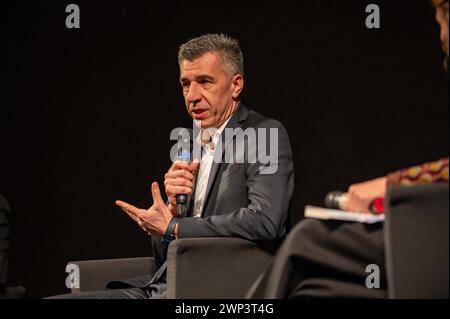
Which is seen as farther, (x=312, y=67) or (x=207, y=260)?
(x=312, y=67)

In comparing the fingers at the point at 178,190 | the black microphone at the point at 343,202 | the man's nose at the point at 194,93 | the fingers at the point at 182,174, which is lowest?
the black microphone at the point at 343,202

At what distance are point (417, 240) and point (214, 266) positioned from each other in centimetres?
82

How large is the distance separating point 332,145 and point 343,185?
190 millimetres

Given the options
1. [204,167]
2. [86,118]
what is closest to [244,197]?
[204,167]

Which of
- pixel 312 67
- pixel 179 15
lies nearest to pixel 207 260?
pixel 312 67

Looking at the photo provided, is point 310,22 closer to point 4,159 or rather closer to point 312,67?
point 312,67

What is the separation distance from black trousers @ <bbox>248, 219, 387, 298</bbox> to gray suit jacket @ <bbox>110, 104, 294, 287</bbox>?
580 mm

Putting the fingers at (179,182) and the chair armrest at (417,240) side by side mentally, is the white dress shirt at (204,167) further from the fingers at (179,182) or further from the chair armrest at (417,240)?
the chair armrest at (417,240)

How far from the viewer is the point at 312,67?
9.96ft

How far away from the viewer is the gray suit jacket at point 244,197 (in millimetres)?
2236

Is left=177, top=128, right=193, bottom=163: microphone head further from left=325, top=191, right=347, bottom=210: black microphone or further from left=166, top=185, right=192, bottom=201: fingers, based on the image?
left=325, top=191, right=347, bottom=210: black microphone

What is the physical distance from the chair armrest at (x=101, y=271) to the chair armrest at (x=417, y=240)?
1368 millimetres

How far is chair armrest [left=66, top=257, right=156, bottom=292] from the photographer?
8.36ft

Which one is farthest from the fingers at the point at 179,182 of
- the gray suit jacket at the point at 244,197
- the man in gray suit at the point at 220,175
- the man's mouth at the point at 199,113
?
the man's mouth at the point at 199,113
